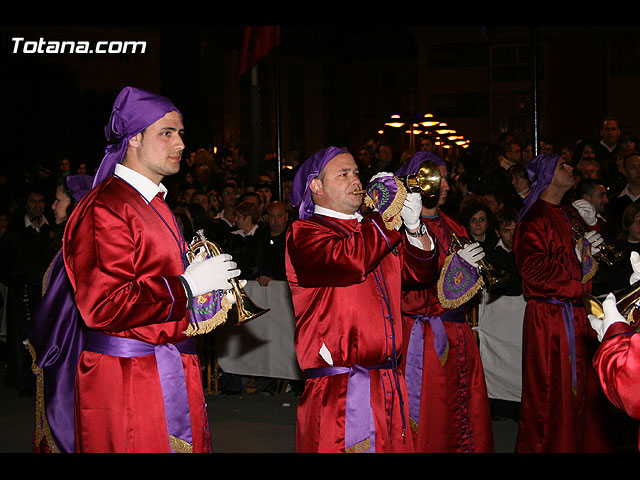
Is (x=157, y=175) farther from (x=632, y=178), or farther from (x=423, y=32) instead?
(x=423, y=32)

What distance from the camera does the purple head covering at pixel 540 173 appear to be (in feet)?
18.7

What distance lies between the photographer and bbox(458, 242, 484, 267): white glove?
523 cm

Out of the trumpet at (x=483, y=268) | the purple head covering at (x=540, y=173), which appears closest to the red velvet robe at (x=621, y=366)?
the trumpet at (x=483, y=268)

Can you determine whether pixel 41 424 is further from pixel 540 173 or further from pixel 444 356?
pixel 540 173

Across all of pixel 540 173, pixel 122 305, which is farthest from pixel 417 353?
pixel 122 305

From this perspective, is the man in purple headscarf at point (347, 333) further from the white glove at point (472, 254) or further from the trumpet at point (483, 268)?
the trumpet at point (483, 268)

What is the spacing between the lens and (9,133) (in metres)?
20.9

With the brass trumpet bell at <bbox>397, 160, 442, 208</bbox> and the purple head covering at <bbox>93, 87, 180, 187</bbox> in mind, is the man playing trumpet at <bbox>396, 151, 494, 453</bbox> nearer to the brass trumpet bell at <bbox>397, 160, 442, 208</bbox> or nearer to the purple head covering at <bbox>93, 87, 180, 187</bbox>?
the brass trumpet bell at <bbox>397, 160, 442, 208</bbox>

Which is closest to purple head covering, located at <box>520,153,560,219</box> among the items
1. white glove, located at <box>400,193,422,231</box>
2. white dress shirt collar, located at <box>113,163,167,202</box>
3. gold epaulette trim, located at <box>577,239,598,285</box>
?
gold epaulette trim, located at <box>577,239,598,285</box>

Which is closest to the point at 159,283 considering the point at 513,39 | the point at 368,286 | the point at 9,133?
the point at 368,286

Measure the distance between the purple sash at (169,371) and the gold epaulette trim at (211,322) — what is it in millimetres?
101

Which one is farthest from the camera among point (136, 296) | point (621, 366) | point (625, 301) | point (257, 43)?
point (257, 43)

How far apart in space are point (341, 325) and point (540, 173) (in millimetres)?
2619

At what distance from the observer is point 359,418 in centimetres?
377
